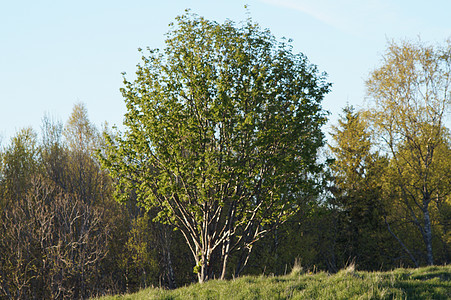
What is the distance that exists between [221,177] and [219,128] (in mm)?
2562

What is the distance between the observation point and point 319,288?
1205cm

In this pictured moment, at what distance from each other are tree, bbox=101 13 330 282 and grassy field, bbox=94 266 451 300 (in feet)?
13.2

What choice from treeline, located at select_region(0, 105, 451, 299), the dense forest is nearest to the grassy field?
the dense forest

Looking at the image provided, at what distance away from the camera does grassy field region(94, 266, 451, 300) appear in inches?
443

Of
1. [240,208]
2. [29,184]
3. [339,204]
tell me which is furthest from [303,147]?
[29,184]

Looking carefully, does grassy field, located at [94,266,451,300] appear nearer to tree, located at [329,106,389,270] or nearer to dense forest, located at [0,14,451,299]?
dense forest, located at [0,14,451,299]

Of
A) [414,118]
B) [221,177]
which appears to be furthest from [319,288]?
[414,118]

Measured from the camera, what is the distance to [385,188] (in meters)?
31.2

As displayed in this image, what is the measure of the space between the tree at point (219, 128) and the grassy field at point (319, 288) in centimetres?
401

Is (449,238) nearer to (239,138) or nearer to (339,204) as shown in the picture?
(339,204)

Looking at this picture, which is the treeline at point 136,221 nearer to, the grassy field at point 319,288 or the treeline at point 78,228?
the treeline at point 78,228

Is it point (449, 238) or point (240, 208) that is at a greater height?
point (240, 208)

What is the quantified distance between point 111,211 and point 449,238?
1147 inches

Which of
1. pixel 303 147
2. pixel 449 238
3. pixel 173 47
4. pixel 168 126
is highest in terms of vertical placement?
pixel 173 47
